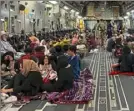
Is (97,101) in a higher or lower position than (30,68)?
lower

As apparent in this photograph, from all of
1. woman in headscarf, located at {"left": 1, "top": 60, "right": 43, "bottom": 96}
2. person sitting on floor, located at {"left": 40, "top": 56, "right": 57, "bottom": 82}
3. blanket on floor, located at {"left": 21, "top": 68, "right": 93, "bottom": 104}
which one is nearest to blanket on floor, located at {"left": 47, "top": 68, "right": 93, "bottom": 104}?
blanket on floor, located at {"left": 21, "top": 68, "right": 93, "bottom": 104}

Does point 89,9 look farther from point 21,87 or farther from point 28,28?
point 21,87

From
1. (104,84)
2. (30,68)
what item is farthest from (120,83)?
(30,68)

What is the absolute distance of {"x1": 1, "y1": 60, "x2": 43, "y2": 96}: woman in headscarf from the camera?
320 inches

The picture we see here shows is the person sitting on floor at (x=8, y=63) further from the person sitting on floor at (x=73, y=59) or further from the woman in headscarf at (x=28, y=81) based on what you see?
the woman in headscarf at (x=28, y=81)

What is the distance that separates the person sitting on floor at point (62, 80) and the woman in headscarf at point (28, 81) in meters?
0.28

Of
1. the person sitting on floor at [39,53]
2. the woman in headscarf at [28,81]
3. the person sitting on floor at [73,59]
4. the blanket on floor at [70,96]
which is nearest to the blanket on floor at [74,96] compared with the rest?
the blanket on floor at [70,96]

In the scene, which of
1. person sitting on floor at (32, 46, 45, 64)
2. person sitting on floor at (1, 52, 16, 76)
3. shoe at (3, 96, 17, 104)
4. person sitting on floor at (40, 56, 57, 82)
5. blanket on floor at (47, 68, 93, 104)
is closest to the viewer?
shoe at (3, 96, 17, 104)

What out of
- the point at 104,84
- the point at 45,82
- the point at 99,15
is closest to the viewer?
the point at 45,82

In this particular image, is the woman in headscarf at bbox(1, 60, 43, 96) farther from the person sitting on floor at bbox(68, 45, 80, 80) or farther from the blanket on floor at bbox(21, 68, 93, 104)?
the person sitting on floor at bbox(68, 45, 80, 80)

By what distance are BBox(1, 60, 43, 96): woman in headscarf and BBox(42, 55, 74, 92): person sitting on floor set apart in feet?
0.92

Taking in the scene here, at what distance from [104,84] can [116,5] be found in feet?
100

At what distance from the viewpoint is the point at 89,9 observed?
39000 mm

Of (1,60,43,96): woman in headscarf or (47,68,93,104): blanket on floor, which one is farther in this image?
(1,60,43,96): woman in headscarf
